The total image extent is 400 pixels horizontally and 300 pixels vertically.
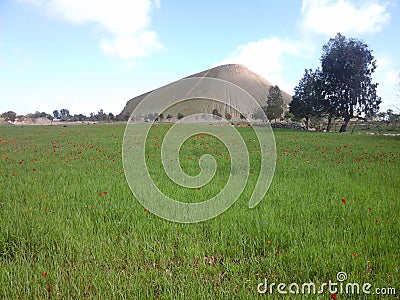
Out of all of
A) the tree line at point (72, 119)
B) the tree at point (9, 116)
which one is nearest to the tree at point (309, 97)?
the tree line at point (72, 119)

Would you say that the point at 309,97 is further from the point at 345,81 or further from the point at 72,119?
the point at 72,119

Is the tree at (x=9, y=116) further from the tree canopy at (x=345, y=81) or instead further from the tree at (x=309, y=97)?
the tree canopy at (x=345, y=81)

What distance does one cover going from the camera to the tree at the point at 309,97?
170 feet

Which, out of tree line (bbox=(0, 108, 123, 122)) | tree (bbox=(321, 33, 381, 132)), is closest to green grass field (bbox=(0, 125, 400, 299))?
tree (bbox=(321, 33, 381, 132))

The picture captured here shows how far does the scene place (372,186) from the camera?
738cm

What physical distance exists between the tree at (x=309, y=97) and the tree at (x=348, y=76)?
4.59 feet

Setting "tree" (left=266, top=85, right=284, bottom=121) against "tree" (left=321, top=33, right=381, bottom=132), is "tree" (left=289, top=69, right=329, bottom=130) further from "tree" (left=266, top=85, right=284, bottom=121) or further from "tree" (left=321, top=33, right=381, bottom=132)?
"tree" (left=266, top=85, right=284, bottom=121)

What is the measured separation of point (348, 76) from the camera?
47781mm

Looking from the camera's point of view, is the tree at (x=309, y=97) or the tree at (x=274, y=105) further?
the tree at (x=274, y=105)

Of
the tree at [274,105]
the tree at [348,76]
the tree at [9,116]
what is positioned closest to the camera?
the tree at [348,76]

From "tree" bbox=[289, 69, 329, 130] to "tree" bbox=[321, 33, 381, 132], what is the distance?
1400 mm

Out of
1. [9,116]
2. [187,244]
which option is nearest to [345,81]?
[187,244]

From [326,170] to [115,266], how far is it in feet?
27.6

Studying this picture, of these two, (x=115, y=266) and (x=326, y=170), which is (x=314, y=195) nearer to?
(x=326, y=170)
